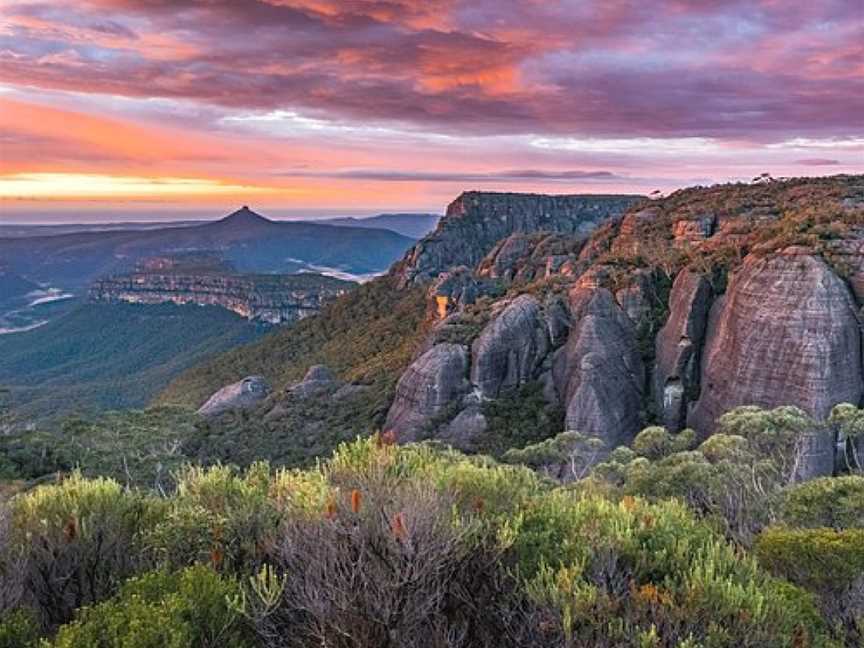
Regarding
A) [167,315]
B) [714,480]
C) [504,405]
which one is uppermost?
[714,480]

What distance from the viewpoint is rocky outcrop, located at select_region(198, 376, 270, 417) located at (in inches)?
2516

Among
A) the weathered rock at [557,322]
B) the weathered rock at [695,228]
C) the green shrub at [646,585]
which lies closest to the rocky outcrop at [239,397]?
the weathered rock at [557,322]

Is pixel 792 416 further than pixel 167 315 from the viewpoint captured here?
No

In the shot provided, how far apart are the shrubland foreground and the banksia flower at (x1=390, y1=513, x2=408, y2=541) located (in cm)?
2

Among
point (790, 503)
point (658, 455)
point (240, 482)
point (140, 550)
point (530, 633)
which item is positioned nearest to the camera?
point (530, 633)

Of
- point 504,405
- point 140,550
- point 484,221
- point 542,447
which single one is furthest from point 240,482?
point 484,221

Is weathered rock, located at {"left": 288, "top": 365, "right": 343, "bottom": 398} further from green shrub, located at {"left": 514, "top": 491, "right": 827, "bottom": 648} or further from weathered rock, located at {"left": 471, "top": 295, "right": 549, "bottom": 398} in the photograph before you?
green shrub, located at {"left": 514, "top": 491, "right": 827, "bottom": 648}

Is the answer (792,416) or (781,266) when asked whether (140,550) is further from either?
(781,266)

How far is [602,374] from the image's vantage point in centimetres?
3862

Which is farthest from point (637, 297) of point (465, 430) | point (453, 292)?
point (453, 292)

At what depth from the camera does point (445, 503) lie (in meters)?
10.9

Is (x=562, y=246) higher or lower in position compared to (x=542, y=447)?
higher

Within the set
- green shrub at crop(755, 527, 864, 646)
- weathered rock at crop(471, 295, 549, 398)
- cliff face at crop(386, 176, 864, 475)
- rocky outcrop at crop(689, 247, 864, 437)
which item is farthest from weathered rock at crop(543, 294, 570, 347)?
green shrub at crop(755, 527, 864, 646)

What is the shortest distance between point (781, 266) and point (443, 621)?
30.4m
